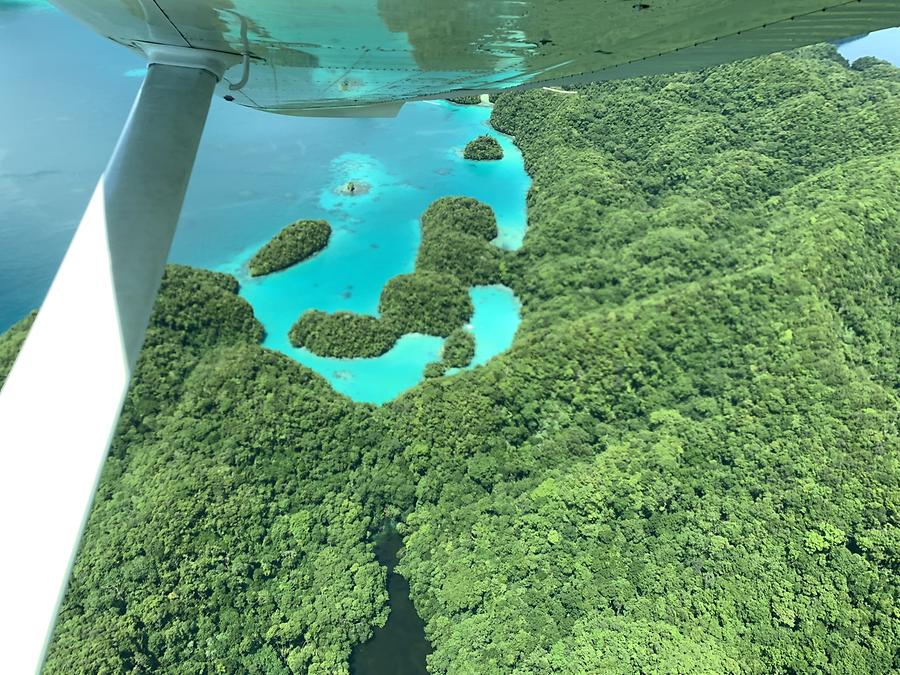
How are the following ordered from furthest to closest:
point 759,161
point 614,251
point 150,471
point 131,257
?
point 759,161, point 614,251, point 150,471, point 131,257

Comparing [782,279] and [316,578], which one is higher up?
[782,279]

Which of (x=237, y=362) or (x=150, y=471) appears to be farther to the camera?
(x=237, y=362)

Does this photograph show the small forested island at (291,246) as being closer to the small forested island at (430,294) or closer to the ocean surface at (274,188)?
the ocean surface at (274,188)

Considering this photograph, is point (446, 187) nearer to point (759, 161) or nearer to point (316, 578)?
point (759, 161)

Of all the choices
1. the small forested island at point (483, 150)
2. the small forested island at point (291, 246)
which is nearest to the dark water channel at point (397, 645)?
the small forested island at point (291, 246)

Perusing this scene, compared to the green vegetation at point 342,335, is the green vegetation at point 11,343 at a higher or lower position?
higher

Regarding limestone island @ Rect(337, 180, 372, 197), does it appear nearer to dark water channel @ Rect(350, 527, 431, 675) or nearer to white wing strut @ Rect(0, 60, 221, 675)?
dark water channel @ Rect(350, 527, 431, 675)

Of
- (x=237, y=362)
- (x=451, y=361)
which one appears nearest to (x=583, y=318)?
(x=451, y=361)

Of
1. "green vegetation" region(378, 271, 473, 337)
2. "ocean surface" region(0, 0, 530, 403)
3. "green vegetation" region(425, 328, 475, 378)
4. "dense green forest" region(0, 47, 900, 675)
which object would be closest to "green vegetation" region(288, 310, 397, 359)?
"ocean surface" region(0, 0, 530, 403)
